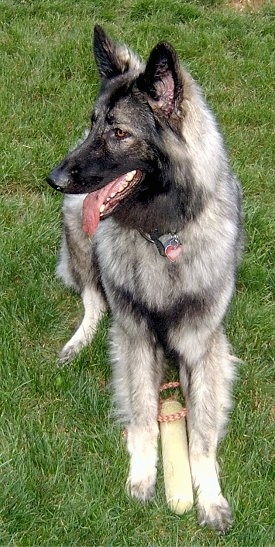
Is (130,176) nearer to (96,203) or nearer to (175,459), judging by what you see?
(96,203)

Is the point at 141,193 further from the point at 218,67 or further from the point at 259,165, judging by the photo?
the point at 218,67

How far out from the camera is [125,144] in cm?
249

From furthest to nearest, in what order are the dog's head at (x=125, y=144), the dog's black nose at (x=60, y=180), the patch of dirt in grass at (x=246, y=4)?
the patch of dirt in grass at (x=246, y=4) < the dog's black nose at (x=60, y=180) < the dog's head at (x=125, y=144)

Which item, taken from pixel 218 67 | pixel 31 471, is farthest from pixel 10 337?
pixel 218 67

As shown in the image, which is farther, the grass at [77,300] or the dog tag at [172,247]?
the dog tag at [172,247]

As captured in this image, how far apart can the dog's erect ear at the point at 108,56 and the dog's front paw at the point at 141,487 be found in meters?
Answer: 1.59

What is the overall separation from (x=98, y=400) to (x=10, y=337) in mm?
562

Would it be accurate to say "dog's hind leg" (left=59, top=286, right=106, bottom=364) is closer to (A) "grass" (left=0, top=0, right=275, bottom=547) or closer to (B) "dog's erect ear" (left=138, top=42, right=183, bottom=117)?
(A) "grass" (left=0, top=0, right=275, bottom=547)

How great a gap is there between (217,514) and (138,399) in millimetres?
594

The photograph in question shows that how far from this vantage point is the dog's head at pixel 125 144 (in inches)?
96.7

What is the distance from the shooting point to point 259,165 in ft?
15.3

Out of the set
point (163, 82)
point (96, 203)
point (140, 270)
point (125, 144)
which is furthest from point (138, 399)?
point (163, 82)

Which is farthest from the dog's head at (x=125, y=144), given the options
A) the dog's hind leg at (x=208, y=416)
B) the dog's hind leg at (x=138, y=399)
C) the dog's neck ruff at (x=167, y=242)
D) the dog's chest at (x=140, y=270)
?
the dog's hind leg at (x=208, y=416)

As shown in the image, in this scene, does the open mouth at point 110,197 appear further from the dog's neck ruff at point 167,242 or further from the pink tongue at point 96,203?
the dog's neck ruff at point 167,242
